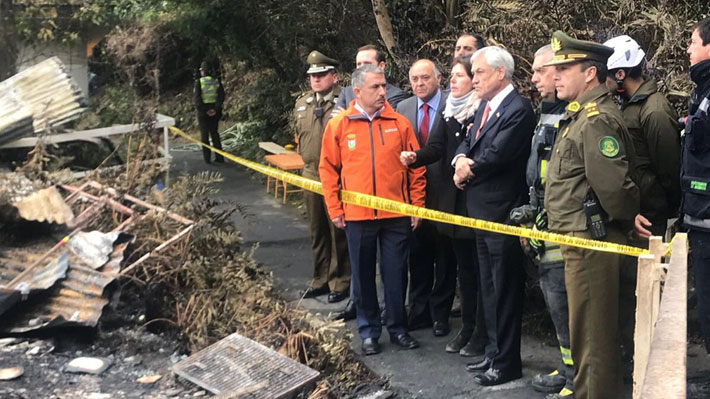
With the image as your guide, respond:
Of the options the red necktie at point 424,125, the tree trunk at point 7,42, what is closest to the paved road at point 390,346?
the red necktie at point 424,125

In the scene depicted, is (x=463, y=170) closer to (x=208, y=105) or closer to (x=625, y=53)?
(x=625, y=53)

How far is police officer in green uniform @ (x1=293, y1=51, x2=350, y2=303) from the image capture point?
749cm

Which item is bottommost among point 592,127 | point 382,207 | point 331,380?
point 331,380

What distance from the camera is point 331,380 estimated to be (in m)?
5.59

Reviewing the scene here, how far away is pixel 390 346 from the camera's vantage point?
20.8ft

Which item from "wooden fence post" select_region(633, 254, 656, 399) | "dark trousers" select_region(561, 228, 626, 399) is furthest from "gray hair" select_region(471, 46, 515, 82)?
"wooden fence post" select_region(633, 254, 656, 399)

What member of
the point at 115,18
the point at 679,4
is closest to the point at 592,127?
the point at 679,4

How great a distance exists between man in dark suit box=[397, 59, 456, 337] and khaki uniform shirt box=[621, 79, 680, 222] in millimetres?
1474

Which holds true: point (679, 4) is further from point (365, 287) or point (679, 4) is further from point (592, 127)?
point (365, 287)

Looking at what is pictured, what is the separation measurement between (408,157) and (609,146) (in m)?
1.70

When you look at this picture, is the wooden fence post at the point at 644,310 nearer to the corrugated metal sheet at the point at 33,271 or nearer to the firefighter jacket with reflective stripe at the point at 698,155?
the firefighter jacket with reflective stripe at the point at 698,155

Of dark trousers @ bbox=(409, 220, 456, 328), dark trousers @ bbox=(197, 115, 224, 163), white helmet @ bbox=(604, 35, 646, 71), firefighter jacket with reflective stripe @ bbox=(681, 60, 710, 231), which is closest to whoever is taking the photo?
firefighter jacket with reflective stripe @ bbox=(681, 60, 710, 231)

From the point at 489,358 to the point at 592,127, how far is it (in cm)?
192

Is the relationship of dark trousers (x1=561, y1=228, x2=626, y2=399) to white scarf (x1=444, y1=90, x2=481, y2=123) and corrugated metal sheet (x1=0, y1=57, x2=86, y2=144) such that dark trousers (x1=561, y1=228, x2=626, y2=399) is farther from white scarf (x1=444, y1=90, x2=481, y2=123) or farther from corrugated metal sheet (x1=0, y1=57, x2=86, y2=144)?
corrugated metal sheet (x1=0, y1=57, x2=86, y2=144)
